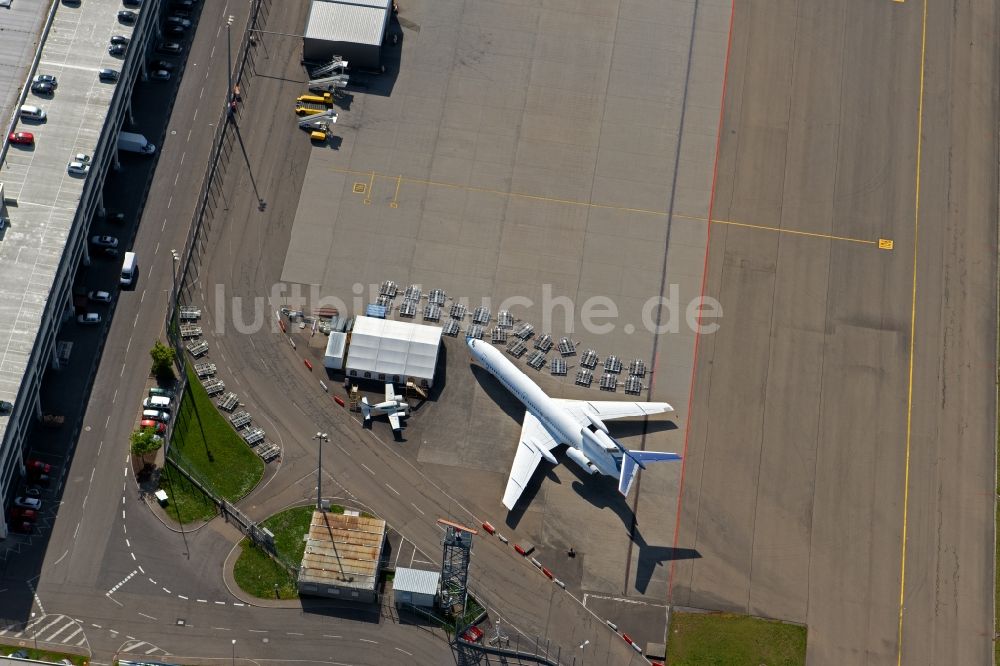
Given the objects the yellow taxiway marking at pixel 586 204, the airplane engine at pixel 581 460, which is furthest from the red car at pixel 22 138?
the airplane engine at pixel 581 460

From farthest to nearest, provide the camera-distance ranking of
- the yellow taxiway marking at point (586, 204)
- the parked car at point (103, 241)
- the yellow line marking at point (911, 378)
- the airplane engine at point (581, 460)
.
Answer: the yellow taxiway marking at point (586, 204), the parked car at point (103, 241), the airplane engine at point (581, 460), the yellow line marking at point (911, 378)

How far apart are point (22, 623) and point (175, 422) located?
30.7m

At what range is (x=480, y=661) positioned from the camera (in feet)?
510

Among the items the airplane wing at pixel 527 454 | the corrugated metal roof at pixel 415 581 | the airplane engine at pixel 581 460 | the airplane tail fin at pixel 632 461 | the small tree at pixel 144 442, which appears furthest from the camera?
the airplane wing at pixel 527 454

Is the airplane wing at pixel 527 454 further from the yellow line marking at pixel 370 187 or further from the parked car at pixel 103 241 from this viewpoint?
the parked car at pixel 103 241

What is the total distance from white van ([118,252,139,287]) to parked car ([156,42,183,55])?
1397 inches

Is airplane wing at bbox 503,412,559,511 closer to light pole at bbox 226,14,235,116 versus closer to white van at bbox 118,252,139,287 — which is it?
white van at bbox 118,252,139,287

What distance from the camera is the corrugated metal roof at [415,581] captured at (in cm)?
15438

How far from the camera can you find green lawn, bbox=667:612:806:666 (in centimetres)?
15788

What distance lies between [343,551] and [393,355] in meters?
28.0

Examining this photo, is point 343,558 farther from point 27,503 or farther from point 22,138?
point 22,138

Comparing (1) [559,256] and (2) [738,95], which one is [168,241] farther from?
(2) [738,95]

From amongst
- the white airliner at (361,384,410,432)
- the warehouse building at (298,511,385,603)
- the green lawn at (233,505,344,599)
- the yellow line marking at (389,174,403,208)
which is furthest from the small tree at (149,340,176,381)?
the yellow line marking at (389,174,403,208)

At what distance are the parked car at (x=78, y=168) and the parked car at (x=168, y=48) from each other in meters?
30.3
